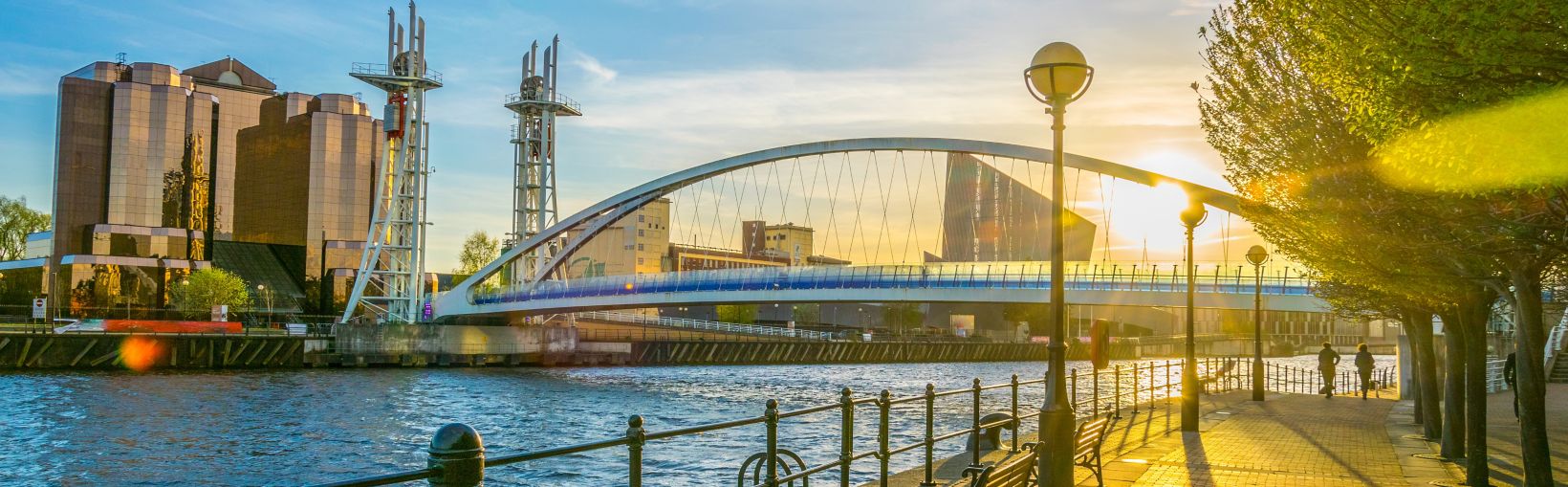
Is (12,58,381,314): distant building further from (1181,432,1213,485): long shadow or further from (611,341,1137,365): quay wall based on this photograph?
(1181,432,1213,485): long shadow

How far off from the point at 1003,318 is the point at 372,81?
71.1 meters

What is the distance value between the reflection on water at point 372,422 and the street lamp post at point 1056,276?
266 inches

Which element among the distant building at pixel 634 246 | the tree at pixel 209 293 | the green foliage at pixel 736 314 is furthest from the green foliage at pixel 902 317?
the tree at pixel 209 293

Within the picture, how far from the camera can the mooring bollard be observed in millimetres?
5090

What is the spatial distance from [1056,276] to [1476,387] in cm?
553

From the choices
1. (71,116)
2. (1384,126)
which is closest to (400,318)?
(71,116)

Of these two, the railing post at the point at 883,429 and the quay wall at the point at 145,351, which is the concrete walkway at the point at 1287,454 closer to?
the railing post at the point at 883,429

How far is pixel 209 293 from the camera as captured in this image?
96000 mm

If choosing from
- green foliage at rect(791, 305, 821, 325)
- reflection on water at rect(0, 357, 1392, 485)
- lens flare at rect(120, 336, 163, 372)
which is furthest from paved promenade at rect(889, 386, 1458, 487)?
green foliage at rect(791, 305, 821, 325)

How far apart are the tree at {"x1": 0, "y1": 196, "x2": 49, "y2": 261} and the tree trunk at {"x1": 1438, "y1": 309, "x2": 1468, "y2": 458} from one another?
5148 inches

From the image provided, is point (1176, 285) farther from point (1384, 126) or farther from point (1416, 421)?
point (1384, 126)

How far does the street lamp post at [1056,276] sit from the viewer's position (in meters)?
11.1

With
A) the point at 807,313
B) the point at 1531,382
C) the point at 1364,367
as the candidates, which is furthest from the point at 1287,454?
the point at 807,313

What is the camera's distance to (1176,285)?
4416cm
